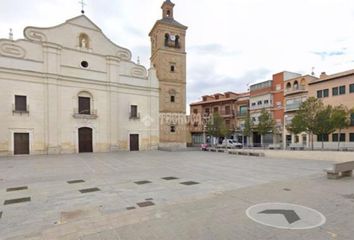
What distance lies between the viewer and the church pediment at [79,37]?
877 inches

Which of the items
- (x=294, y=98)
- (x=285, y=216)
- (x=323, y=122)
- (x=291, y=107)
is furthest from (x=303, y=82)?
(x=285, y=216)

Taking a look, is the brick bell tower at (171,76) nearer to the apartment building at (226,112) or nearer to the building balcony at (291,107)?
the apartment building at (226,112)

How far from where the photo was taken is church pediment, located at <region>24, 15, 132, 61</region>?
22281mm

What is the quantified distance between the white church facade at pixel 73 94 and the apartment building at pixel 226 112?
17923mm

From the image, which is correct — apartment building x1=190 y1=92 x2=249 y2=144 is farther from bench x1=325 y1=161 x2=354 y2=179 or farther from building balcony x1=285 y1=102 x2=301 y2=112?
bench x1=325 y1=161 x2=354 y2=179

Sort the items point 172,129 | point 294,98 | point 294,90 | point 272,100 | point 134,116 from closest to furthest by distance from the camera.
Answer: point 134,116 → point 172,129 → point 294,90 → point 294,98 → point 272,100

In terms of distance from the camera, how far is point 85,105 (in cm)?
2455

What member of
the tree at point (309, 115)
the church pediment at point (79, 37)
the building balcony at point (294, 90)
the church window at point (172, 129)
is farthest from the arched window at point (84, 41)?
the building balcony at point (294, 90)

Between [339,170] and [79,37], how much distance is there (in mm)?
25550

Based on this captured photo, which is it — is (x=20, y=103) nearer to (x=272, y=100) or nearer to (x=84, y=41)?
(x=84, y=41)

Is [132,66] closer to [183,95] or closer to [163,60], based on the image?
[163,60]

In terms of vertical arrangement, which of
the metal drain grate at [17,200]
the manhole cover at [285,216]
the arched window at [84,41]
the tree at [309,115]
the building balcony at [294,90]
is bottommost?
the metal drain grate at [17,200]

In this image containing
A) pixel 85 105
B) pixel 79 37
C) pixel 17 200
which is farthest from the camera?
pixel 85 105

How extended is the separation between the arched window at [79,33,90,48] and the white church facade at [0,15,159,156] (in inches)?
0.4
